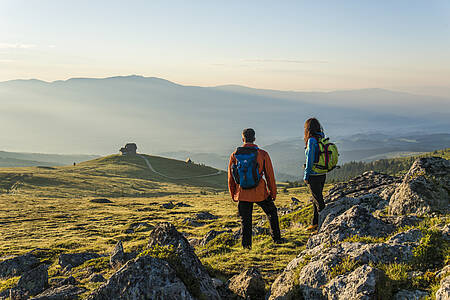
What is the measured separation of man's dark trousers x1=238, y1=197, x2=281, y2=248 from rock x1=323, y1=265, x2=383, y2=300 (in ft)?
19.6

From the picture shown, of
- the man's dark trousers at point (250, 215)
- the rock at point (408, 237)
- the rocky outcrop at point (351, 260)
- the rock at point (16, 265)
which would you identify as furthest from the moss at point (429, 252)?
the rock at point (16, 265)

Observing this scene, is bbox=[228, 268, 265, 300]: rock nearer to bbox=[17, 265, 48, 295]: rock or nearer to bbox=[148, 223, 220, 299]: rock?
bbox=[148, 223, 220, 299]: rock

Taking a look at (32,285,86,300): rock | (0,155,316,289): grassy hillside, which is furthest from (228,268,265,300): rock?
(32,285,86,300): rock

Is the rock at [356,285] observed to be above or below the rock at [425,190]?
below

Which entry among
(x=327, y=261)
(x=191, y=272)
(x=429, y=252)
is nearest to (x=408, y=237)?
(x=429, y=252)

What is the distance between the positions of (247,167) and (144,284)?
6.17 metres

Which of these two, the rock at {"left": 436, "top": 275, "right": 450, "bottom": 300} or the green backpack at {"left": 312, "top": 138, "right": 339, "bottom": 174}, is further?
the green backpack at {"left": 312, "top": 138, "right": 339, "bottom": 174}

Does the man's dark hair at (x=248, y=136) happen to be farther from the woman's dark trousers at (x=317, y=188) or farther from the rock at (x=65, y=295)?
the rock at (x=65, y=295)

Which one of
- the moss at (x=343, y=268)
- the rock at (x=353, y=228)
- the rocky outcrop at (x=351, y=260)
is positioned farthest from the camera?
the rock at (x=353, y=228)

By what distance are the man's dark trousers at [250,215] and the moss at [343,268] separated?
5.64 meters

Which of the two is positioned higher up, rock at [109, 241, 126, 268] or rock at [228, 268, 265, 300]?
rock at [228, 268, 265, 300]

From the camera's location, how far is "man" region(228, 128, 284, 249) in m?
11.5

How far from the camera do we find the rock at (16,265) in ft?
48.0

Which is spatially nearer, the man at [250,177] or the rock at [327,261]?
the rock at [327,261]
